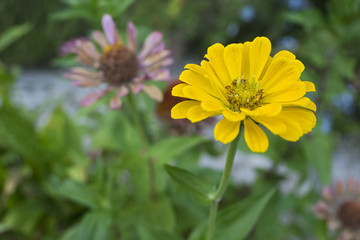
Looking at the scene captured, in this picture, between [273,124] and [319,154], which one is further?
[319,154]

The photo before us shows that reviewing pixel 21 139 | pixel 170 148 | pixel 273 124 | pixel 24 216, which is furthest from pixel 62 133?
pixel 273 124

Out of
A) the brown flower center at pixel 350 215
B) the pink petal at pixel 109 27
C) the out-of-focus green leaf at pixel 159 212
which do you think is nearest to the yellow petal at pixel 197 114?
the pink petal at pixel 109 27

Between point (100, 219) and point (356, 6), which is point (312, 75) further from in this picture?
point (100, 219)

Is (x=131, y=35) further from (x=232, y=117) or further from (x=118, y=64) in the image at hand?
(x=232, y=117)

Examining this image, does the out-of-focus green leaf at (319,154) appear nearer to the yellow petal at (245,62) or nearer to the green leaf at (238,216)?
the green leaf at (238,216)

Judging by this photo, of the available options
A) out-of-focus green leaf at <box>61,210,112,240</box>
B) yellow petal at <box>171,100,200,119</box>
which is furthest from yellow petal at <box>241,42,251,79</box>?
out-of-focus green leaf at <box>61,210,112,240</box>
